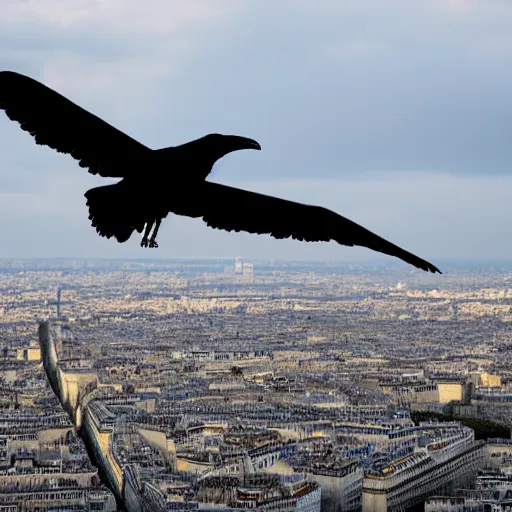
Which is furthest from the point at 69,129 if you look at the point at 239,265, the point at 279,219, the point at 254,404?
the point at 239,265

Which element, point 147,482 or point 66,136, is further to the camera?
point 147,482

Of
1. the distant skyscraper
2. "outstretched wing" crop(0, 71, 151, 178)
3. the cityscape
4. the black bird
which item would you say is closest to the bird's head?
the black bird

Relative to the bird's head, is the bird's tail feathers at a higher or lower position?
lower

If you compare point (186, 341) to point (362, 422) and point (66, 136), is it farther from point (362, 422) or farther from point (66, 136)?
point (66, 136)

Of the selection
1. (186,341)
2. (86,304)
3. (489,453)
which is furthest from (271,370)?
(86,304)

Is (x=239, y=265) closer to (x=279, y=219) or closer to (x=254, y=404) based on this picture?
(x=254, y=404)

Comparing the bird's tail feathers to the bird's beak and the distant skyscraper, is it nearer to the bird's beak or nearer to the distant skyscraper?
the bird's beak
